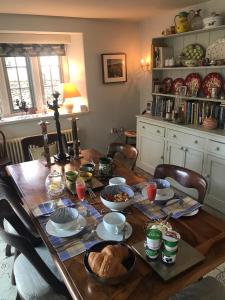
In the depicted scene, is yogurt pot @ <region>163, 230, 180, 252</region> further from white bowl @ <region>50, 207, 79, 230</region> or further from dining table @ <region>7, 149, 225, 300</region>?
white bowl @ <region>50, 207, 79, 230</region>

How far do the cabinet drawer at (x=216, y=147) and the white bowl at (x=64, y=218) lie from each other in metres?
1.76

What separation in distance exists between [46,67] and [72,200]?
2900 mm

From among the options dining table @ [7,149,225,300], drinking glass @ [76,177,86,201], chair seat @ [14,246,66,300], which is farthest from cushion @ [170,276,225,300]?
drinking glass @ [76,177,86,201]

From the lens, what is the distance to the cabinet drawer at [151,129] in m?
3.23

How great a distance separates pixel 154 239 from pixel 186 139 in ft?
6.72

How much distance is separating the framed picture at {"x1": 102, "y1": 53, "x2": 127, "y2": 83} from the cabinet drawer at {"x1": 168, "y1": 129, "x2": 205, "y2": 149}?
4.56 ft

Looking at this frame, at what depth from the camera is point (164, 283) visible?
960 mm

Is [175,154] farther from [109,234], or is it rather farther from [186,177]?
[109,234]

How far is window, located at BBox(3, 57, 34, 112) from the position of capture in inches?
141

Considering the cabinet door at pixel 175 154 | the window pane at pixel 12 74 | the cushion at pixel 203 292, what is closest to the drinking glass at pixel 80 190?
the cushion at pixel 203 292

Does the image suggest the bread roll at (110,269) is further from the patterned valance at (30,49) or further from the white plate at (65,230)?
the patterned valance at (30,49)

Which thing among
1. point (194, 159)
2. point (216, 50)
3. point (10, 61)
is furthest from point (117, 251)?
point (10, 61)

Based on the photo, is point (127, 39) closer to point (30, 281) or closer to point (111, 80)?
point (111, 80)

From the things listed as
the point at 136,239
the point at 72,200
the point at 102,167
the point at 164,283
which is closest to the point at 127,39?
the point at 102,167
